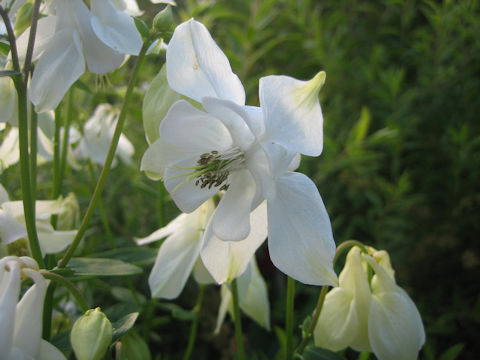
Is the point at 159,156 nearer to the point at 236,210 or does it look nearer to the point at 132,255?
the point at 236,210

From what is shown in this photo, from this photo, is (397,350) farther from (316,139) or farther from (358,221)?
(358,221)

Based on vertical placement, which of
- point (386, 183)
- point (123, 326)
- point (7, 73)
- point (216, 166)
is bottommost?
point (386, 183)

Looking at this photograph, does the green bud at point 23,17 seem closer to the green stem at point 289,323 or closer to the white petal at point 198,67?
the white petal at point 198,67

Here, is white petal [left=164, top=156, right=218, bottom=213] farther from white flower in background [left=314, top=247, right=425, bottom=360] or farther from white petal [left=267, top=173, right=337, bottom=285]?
white flower in background [left=314, top=247, right=425, bottom=360]

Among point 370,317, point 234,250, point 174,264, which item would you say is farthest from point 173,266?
point 370,317

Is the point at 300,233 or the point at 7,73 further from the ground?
the point at 7,73

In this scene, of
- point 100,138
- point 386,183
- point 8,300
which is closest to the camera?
point 8,300

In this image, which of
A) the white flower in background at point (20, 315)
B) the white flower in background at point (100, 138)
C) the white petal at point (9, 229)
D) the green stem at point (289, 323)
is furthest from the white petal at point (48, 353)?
the white flower in background at point (100, 138)

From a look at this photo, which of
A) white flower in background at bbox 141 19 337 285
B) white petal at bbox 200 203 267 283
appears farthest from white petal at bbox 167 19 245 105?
white petal at bbox 200 203 267 283
